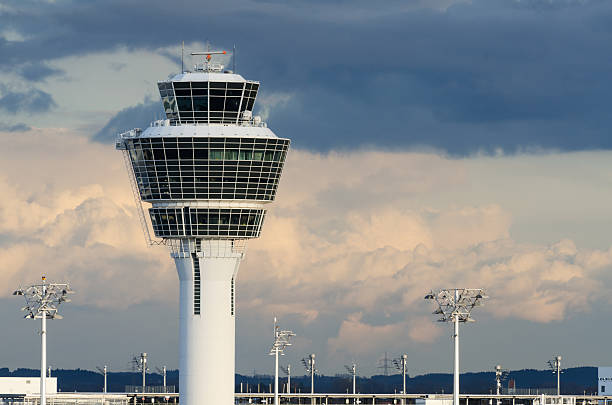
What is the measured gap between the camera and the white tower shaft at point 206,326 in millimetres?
160500

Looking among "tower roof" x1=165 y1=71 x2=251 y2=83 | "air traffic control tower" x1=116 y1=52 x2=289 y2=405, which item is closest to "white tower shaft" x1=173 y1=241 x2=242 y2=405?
"air traffic control tower" x1=116 y1=52 x2=289 y2=405

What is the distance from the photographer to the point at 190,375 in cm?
16212

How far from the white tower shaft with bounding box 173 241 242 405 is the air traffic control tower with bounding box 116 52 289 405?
121 millimetres

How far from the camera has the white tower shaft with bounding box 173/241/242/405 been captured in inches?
6319

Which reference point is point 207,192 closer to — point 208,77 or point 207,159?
point 207,159

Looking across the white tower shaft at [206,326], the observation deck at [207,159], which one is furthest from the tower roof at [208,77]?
the white tower shaft at [206,326]

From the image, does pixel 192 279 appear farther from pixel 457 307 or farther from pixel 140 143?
pixel 457 307

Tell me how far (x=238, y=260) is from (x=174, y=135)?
17.1 meters

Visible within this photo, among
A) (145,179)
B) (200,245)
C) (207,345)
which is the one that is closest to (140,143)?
(145,179)

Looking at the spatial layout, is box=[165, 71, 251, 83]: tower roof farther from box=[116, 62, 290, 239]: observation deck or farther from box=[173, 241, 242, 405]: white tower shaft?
box=[173, 241, 242, 405]: white tower shaft

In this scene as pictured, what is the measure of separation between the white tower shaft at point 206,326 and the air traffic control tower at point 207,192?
0.12 m

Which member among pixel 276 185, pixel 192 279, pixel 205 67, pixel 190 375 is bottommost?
pixel 190 375

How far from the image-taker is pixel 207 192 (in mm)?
159125

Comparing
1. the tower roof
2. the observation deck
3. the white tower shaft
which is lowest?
the white tower shaft
